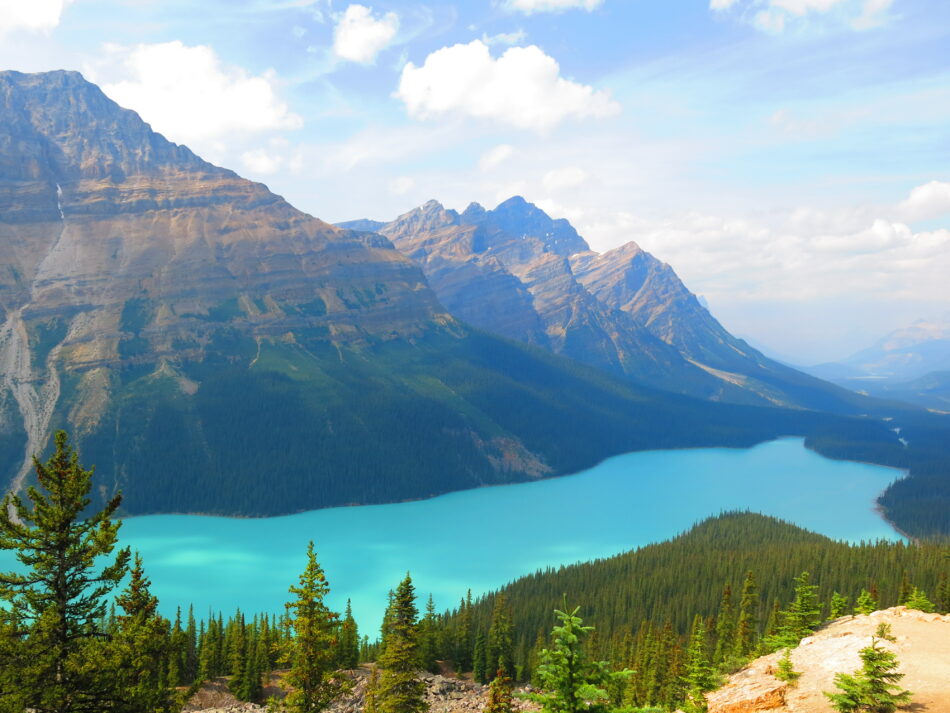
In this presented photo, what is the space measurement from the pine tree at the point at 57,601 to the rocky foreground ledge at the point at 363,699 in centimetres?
3526

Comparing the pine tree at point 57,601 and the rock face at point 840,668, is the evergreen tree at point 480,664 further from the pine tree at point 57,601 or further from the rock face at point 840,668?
the pine tree at point 57,601

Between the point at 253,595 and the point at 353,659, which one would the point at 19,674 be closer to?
the point at 353,659

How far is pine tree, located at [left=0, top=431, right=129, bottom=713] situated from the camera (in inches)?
845

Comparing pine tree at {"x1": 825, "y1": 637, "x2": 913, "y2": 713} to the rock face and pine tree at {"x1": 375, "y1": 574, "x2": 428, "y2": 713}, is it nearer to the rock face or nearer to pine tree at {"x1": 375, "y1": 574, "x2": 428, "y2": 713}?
the rock face

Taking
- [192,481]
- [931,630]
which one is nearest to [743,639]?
[931,630]

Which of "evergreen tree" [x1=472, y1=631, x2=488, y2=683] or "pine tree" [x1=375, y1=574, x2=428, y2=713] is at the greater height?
"pine tree" [x1=375, y1=574, x2=428, y2=713]

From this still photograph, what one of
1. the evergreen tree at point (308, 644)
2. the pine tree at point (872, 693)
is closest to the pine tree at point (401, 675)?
the evergreen tree at point (308, 644)

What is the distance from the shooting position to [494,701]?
41094 mm

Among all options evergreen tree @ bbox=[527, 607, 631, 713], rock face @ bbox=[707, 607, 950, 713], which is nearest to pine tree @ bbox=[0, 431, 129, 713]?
evergreen tree @ bbox=[527, 607, 631, 713]

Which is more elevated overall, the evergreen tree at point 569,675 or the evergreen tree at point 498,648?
the evergreen tree at point 569,675

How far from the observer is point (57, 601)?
2223cm

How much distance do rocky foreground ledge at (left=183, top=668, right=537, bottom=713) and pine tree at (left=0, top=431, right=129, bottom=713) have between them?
35.3m

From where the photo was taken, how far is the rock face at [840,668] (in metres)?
27.7

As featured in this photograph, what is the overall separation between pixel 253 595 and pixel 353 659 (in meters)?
54.0
